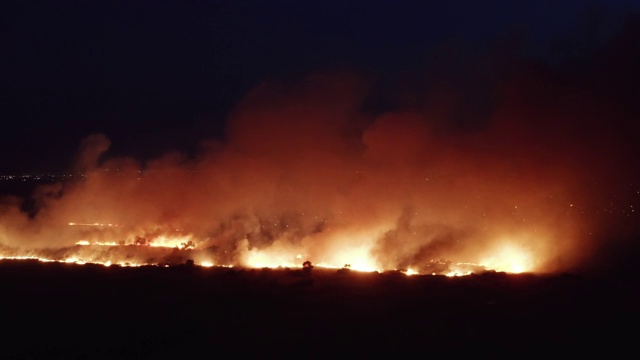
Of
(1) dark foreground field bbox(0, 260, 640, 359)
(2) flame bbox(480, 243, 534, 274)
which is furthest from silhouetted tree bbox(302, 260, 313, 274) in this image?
(2) flame bbox(480, 243, 534, 274)

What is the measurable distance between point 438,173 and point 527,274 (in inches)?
241

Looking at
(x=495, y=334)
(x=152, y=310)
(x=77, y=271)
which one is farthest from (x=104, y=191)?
(x=495, y=334)

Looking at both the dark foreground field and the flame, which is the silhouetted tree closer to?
the dark foreground field

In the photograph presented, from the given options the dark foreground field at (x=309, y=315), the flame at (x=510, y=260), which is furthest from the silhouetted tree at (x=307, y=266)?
the flame at (x=510, y=260)

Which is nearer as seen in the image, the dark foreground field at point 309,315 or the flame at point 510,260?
the dark foreground field at point 309,315

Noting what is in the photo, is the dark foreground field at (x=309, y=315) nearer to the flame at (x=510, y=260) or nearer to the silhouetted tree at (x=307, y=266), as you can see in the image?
the silhouetted tree at (x=307, y=266)

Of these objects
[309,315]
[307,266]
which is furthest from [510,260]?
[309,315]

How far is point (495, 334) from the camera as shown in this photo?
11.2 metres

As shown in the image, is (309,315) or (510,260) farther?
(510,260)

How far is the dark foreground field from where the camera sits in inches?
419

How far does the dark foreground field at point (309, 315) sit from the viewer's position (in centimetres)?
1065

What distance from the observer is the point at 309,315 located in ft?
41.6

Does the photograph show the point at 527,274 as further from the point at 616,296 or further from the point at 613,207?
the point at 613,207

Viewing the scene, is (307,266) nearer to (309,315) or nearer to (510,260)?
(309,315)
